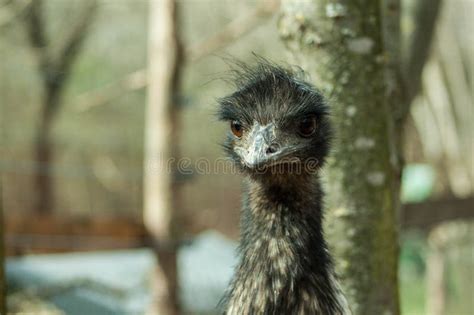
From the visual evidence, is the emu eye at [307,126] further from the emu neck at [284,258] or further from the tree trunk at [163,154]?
the tree trunk at [163,154]

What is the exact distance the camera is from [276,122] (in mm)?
2268

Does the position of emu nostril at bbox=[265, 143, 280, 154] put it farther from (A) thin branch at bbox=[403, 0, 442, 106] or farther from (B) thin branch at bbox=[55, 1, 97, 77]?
(B) thin branch at bbox=[55, 1, 97, 77]

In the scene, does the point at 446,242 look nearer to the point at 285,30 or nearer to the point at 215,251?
the point at 215,251

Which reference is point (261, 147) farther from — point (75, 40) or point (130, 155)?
point (130, 155)

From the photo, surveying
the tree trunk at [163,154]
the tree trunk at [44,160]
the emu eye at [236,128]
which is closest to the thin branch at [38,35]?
the tree trunk at [44,160]

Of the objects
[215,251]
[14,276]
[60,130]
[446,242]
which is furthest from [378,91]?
[60,130]

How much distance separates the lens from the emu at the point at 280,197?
2129mm

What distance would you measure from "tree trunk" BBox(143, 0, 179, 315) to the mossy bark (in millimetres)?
2790

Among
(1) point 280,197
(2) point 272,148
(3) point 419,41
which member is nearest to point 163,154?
(3) point 419,41

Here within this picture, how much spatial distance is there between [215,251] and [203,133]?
491 cm

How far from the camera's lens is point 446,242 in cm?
973

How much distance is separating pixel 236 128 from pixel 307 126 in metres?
0.24

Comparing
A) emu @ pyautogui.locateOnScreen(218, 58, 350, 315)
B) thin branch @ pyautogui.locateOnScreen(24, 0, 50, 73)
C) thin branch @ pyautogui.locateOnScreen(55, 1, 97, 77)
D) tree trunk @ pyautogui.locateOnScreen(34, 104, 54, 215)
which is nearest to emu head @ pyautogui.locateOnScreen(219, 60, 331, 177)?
emu @ pyautogui.locateOnScreen(218, 58, 350, 315)

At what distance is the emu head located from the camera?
222cm
